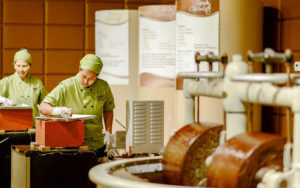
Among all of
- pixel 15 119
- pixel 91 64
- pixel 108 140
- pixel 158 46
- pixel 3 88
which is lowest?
pixel 108 140

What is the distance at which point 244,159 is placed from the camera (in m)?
1.48

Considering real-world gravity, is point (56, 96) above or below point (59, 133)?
above

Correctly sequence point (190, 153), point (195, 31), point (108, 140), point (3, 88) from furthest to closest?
point (3, 88)
point (195, 31)
point (108, 140)
point (190, 153)

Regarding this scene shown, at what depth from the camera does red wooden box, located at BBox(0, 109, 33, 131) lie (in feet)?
13.3

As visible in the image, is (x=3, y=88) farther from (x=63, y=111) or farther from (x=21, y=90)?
(x=63, y=111)

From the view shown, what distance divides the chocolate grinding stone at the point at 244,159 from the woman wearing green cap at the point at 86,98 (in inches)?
82.1

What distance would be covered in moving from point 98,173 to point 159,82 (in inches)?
126

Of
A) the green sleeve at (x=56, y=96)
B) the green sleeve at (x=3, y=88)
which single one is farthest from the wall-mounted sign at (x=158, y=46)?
the green sleeve at (x=56, y=96)

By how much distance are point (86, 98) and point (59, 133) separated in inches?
18.6

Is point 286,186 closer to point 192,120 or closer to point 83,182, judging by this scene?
point 192,120

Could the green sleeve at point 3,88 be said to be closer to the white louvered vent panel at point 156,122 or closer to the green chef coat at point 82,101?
the green chef coat at point 82,101

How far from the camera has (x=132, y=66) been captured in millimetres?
5398

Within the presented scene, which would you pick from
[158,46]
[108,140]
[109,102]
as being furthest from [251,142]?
[158,46]

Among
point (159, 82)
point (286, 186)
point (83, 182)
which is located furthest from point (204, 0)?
point (286, 186)
